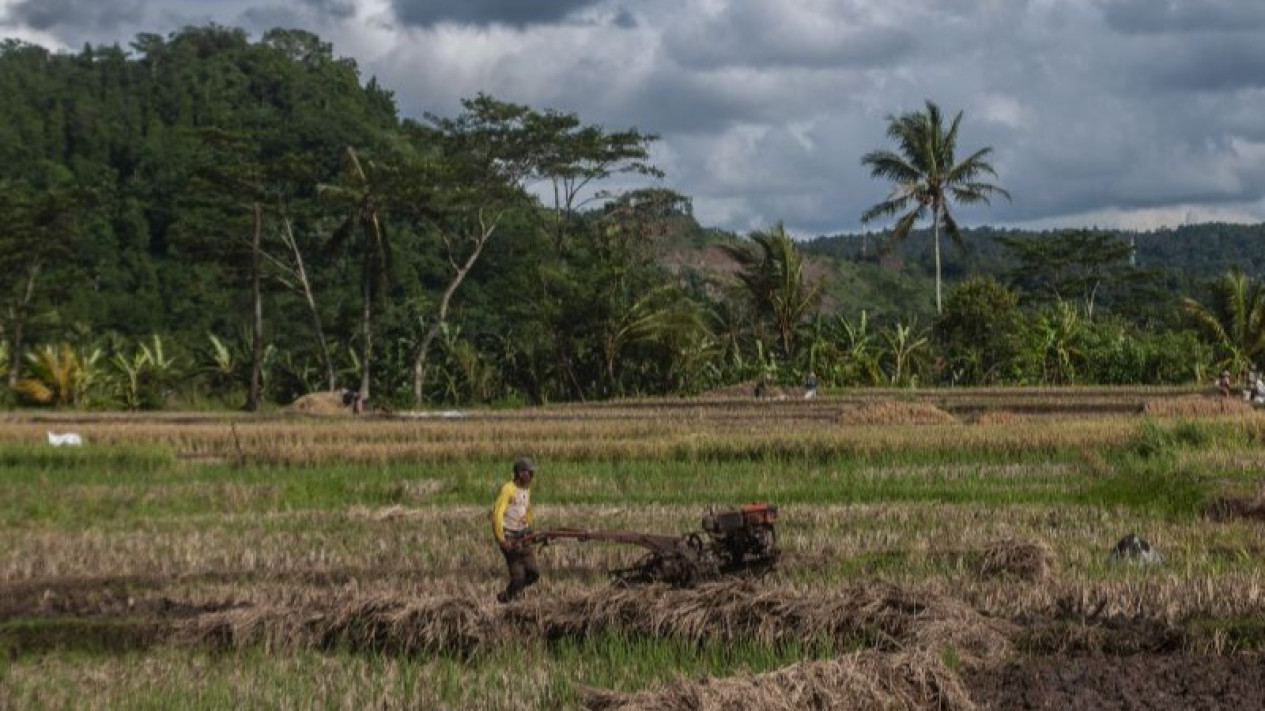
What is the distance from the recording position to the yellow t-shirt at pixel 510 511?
26.8 feet

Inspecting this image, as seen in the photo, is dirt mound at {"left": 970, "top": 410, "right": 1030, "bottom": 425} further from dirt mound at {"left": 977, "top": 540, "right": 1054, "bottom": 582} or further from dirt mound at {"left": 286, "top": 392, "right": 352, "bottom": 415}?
dirt mound at {"left": 286, "top": 392, "right": 352, "bottom": 415}

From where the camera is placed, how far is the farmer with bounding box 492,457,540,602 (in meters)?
8.19

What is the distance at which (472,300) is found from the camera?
49.5 meters

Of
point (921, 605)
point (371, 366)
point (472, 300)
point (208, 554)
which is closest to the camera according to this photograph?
point (921, 605)

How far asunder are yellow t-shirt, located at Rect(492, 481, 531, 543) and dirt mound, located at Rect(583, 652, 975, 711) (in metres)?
2.56

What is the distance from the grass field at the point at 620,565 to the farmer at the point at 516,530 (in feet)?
0.51

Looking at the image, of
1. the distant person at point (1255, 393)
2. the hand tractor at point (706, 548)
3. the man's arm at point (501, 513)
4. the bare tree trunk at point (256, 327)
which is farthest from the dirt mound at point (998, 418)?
the bare tree trunk at point (256, 327)

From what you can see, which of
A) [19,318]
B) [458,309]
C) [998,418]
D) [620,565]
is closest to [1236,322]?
[998,418]

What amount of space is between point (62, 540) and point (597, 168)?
27782 millimetres

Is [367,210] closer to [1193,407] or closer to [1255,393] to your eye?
[1193,407]

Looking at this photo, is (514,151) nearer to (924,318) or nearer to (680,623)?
(924,318)


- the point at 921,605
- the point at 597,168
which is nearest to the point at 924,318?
the point at 597,168

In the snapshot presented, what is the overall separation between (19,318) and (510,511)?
36.4 meters

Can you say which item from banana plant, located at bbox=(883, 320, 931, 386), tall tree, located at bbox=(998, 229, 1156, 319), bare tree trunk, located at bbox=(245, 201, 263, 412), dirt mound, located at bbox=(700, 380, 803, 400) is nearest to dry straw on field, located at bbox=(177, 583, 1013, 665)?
dirt mound, located at bbox=(700, 380, 803, 400)
